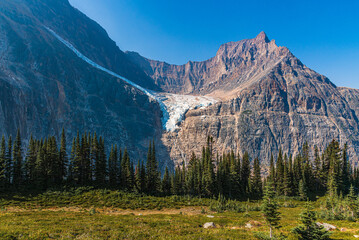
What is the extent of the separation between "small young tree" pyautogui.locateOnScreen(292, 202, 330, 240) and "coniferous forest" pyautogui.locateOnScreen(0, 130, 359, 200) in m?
49.3

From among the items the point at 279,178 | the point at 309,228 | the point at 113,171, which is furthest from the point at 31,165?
the point at 279,178

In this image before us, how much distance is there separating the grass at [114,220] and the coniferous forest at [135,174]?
9.30m

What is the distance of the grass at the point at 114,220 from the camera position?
842 inches

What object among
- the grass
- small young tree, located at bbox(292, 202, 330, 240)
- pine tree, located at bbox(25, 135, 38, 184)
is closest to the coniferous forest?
pine tree, located at bbox(25, 135, 38, 184)

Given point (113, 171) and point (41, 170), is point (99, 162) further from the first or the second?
point (41, 170)

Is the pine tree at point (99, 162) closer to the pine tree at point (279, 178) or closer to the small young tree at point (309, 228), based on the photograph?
the small young tree at point (309, 228)

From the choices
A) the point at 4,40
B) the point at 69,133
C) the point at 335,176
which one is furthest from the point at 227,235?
the point at 4,40

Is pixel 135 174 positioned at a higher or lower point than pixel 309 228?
lower

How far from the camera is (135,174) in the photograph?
247ft

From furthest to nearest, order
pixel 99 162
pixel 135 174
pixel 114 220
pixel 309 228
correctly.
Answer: pixel 135 174, pixel 99 162, pixel 114 220, pixel 309 228

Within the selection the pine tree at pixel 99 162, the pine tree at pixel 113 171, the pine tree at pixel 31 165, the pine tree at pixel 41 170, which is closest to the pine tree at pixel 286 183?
the pine tree at pixel 113 171

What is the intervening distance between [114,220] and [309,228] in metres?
23.2

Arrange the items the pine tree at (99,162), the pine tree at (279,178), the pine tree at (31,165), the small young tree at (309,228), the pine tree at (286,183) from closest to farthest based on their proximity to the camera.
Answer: the small young tree at (309,228), the pine tree at (31,165), the pine tree at (99,162), the pine tree at (286,183), the pine tree at (279,178)

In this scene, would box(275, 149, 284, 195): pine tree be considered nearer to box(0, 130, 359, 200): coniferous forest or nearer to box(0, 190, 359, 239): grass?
box(0, 130, 359, 200): coniferous forest
